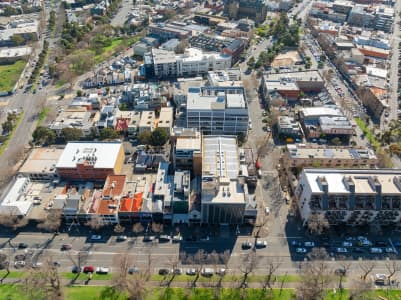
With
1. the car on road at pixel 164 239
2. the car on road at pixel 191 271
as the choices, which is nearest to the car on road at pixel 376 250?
the car on road at pixel 191 271

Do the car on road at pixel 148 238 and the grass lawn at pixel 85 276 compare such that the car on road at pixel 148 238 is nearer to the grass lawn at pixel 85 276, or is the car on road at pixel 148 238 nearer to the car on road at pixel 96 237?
the car on road at pixel 96 237

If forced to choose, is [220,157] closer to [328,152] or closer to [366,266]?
[328,152]

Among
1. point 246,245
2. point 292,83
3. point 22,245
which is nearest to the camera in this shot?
point 22,245

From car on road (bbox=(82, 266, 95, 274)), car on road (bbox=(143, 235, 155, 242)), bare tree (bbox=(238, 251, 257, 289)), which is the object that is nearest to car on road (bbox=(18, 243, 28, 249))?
car on road (bbox=(82, 266, 95, 274))

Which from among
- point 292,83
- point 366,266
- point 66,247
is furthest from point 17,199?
point 292,83

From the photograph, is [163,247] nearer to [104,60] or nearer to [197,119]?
[197,119]
